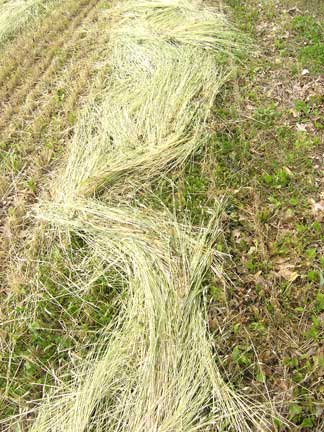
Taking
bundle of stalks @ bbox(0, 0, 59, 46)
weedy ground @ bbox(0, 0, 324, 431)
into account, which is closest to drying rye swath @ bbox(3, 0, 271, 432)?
weedy ground @ bbox(0, 0, 324, 431)

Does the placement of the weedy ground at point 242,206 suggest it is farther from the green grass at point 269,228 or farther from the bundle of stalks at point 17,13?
the bundle of stalks at point 17,13

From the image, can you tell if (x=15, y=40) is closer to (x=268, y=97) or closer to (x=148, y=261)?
(x=268, y=97)

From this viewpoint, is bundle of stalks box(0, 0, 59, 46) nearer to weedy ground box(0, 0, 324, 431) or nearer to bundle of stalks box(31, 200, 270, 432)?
weedy ground box(0, 0, 324, 431)

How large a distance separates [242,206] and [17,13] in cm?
493

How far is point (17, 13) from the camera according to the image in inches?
232

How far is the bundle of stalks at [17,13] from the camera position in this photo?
5.57 meters

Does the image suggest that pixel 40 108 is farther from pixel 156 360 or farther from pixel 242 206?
pixel 156 360

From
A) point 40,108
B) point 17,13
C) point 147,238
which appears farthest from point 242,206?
point 17,13

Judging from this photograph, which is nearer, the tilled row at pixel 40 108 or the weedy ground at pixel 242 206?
the weedy ground at pixel 242 206

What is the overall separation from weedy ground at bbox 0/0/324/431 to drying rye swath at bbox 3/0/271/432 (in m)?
0.14

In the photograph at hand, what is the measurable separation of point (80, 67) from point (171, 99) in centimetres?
151

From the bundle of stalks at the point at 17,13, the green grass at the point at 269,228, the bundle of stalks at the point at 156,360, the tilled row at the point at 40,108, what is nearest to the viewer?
the bundle of stalks at the point at 156,360

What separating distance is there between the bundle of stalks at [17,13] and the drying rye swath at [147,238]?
1.61m

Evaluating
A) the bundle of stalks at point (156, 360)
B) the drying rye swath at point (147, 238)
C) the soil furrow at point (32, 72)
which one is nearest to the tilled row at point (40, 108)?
the soil furrow at point (32, 72)
